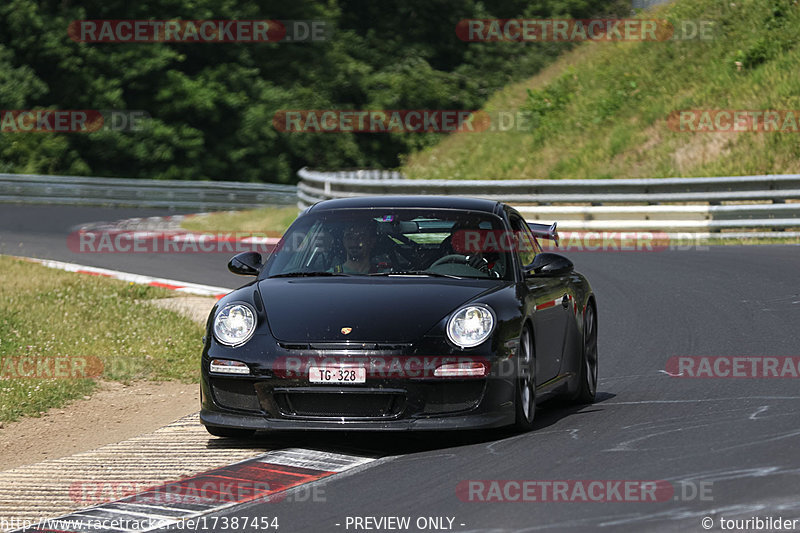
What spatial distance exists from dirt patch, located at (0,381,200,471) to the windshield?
5.30 feet

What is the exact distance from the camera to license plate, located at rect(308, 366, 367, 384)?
7.34 m

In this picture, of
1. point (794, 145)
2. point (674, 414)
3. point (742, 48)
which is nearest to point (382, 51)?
point (742, 48)

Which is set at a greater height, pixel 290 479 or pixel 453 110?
pixel 453 110

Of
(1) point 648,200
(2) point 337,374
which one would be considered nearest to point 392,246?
(2) point 337,374

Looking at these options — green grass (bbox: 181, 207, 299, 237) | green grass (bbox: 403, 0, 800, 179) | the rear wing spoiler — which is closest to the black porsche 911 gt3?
the rear wing spoiler

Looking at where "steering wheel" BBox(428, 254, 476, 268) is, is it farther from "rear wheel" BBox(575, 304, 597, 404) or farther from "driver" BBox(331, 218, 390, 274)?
"rear wheel" BBox(575, 304, 597, 404)

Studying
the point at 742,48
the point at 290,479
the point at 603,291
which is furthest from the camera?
the point at 742,48

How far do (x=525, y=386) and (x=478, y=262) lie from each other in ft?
3.27

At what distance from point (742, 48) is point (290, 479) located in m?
25.4

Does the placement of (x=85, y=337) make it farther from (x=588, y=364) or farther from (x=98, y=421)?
(x=588, y=364)

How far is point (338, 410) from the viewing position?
7.41 m

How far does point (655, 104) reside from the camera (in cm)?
3006

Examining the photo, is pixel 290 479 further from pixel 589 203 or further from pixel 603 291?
pixel 589 203

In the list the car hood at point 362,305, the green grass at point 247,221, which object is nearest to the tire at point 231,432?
the car hood at point 362,305
